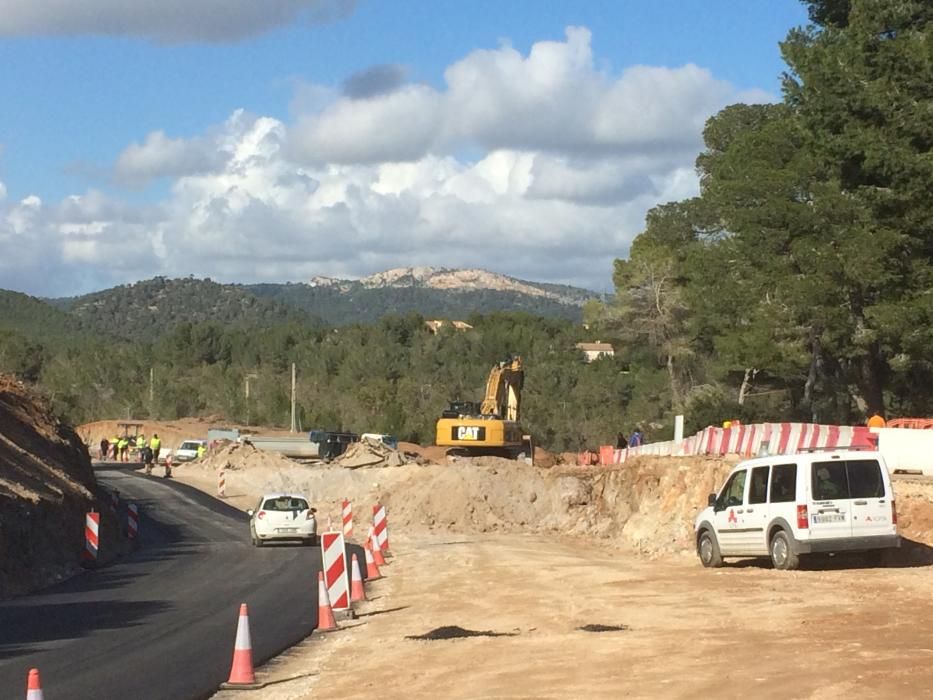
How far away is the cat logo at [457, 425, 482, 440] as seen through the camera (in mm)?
49219

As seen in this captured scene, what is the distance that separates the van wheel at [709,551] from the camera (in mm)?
23953

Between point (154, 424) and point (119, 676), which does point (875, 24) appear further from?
point (154, 424)

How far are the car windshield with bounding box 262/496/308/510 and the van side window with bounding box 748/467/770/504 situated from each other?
15.4m

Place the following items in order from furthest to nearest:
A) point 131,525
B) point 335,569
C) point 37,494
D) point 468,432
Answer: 1. point 468,432
2. point 131,525
3. point 37,494
4. point 335,569

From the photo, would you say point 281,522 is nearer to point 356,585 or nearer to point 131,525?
point 131,525

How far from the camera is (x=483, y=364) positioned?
133m

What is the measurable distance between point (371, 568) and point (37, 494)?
30.6 feet

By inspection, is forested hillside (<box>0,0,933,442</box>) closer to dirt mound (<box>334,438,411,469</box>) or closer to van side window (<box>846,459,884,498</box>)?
dirt mound (<box>334,438,411,469</box>)

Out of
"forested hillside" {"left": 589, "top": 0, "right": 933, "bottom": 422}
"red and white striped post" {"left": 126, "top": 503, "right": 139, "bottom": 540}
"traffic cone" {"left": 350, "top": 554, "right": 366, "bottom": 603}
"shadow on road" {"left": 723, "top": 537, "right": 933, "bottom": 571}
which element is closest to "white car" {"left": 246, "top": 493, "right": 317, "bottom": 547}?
"red and white striped post" {"left": 126, "top": 503, "right": 139, "bottom": 540}

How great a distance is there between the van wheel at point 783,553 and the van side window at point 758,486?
66 cm

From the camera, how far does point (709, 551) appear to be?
24.3 m

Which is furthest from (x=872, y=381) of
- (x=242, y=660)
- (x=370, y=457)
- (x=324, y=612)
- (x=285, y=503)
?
(x=242, y=660)

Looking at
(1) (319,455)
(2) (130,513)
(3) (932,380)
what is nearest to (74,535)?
(2) (130,513)

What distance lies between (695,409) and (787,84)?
766 inches
